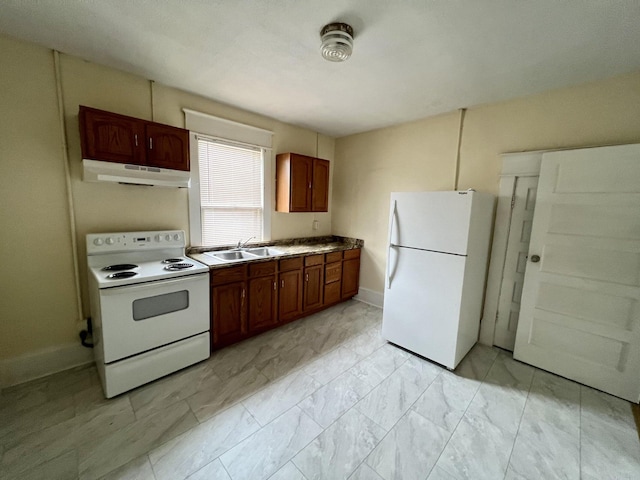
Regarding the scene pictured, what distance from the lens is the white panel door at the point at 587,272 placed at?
1.97m

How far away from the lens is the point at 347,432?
1.66 metres

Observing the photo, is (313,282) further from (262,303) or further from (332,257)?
(262,303)

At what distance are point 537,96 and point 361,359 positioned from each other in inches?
115

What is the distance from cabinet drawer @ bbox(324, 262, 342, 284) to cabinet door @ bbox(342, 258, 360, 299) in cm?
8

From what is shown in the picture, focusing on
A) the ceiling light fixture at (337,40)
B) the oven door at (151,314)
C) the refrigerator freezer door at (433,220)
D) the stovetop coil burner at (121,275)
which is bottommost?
the oven door at (151,314)

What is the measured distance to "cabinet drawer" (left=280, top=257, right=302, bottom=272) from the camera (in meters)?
2.89

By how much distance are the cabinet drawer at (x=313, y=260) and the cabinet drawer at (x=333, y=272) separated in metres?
0.16

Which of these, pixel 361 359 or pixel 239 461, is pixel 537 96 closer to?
pixel 361 359

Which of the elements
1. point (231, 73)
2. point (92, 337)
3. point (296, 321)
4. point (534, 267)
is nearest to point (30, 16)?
point (231, 73)

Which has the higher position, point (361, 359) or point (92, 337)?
point (92, 337)

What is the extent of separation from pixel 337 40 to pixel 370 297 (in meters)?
3.11

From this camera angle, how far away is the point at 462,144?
2.83m

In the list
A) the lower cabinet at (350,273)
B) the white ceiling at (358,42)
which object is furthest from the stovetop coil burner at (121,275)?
the lower cabinet at (350,273)

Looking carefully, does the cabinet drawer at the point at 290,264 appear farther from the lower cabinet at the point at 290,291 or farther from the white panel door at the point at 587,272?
the white panel door at the point at 587,272
